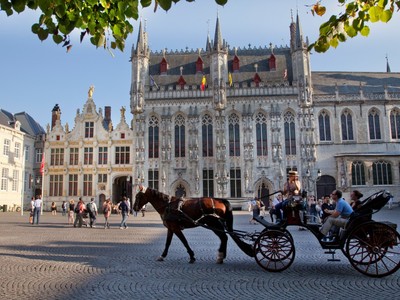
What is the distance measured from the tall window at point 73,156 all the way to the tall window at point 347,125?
2974cm

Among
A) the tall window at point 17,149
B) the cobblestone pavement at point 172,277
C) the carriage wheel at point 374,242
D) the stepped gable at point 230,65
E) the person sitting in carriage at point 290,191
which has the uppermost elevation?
the stepped gable at point 230,65

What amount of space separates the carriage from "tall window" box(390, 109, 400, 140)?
3410cm

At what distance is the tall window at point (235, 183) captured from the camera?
3919 centimetres

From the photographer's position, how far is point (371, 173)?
124 ft

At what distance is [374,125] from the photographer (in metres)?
40.1

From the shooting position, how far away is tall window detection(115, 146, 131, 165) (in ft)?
137

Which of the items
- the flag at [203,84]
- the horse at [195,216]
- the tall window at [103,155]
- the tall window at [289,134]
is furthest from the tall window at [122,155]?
the horse at [195,216]

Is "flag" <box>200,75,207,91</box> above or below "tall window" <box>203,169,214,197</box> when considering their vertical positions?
above

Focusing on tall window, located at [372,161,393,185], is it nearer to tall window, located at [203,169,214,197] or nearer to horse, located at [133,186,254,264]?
tall window, located at [203,169,214,197]

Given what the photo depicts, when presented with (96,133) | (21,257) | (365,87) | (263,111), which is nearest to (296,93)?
(263,111)

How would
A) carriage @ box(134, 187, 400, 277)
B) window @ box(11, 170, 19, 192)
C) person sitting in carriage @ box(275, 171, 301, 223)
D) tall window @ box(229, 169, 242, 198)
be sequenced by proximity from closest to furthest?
carriage @ box(134, 187, 400, 277) → person sitting in carriage @ box(275, 171, 301, 223) → tall window @ box(229, 169, 242, 198) → window @ box(11, 170, 19, 192)

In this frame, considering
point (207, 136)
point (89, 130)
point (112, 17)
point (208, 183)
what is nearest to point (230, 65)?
point (207, 136)

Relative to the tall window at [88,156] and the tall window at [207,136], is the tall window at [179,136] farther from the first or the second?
the tall window at [88,156]

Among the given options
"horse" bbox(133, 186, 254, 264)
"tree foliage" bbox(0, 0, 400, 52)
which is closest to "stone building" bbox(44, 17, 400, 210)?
"horse" bbox(133, 186, 254, 264)
